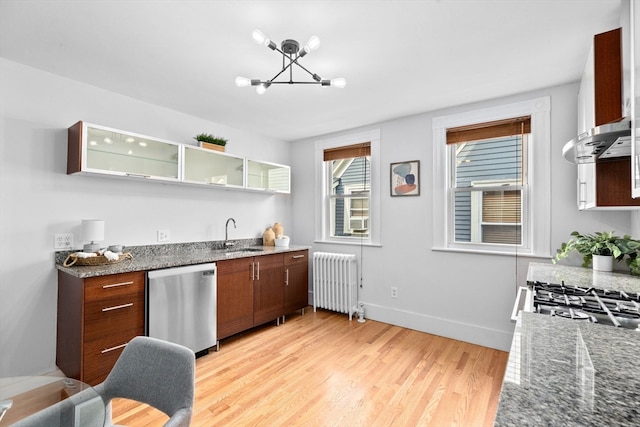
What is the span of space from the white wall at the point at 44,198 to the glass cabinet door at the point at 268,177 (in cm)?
103

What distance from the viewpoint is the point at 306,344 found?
3000mm

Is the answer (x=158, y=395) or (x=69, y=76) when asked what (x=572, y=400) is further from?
(x=69, y=76)

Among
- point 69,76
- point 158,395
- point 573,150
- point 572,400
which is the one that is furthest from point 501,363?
point 69,76

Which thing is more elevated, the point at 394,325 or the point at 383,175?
the point at 383,175

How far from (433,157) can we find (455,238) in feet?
3.00

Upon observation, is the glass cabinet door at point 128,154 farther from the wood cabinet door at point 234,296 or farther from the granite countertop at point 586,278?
the granite countertop at point 586,278

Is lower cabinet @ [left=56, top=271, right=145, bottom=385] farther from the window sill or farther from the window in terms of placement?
the window

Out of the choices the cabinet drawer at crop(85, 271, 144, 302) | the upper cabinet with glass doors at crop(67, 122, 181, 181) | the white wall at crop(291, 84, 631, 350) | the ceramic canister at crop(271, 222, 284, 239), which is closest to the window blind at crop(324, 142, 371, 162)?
the white wall at crop(291, 84, 631, 350)

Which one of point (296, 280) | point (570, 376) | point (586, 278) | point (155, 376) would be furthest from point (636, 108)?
point (296, 280)

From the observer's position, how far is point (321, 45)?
2.07 metres

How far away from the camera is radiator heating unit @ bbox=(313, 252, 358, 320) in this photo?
3.75m

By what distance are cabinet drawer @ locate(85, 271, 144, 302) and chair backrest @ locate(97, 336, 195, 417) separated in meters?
1.09

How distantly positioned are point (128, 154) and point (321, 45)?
1896 millimetres

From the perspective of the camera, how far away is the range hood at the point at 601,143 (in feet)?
3.98
